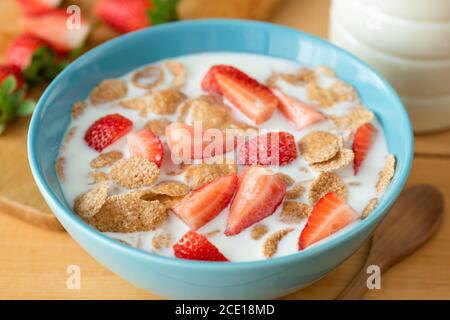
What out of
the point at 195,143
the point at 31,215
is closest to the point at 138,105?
the point at 195,143

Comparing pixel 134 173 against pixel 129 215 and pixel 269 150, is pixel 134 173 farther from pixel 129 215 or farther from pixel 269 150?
pixel 269 150

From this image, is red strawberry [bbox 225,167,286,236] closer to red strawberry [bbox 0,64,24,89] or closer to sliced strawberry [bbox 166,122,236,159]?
sliced strawberry [bbox 166,122,236,159]

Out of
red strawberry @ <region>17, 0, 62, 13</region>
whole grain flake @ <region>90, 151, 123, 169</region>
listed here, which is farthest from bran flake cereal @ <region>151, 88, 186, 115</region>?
red strawberry @ <region>17, 0, 62, 13</region>

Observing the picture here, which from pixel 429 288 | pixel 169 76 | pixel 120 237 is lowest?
pixel 429 288

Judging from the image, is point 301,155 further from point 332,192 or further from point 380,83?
point 380,83

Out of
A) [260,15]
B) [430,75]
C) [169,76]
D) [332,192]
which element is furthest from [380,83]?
[260,15]

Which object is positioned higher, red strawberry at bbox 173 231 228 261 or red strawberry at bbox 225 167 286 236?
red strawberry at bbox 225 167 286 236
